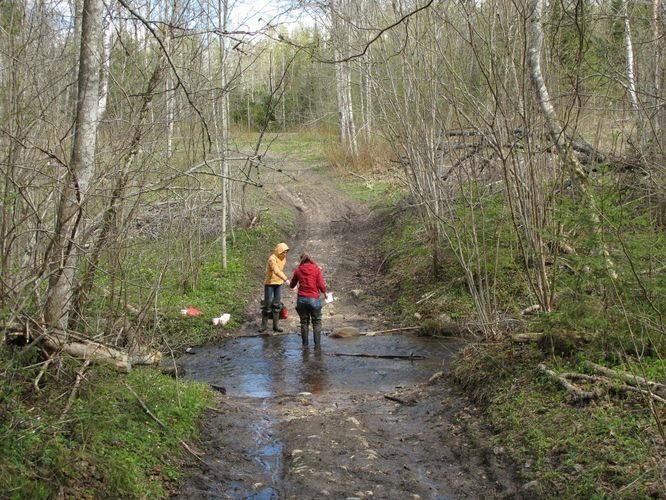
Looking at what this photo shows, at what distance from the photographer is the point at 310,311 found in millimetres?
11977

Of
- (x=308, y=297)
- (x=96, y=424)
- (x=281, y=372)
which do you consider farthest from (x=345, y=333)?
(x=96, y=424)

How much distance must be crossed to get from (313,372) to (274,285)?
10.2 feet

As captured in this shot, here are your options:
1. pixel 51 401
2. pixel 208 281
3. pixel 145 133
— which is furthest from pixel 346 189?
pixel 51 401

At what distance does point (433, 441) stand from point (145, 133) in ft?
15.0

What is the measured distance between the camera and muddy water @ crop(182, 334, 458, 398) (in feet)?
32.0

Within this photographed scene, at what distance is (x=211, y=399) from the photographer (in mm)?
8430

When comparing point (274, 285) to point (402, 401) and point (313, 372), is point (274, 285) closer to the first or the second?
point (313, 372)

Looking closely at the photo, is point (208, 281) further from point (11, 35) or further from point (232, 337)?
→ point (11, 35)

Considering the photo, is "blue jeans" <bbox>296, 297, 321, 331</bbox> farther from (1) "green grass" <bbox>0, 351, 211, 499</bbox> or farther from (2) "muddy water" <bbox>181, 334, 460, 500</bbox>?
(1) "green grass" <bbox>0, 351, 211, 499</bbox>

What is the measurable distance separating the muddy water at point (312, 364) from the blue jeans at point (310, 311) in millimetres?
459

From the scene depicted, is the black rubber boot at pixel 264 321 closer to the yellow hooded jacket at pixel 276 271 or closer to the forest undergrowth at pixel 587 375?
the yellow hooded jacket at pixel 276 271

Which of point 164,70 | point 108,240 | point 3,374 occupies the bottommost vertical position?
point 3,374

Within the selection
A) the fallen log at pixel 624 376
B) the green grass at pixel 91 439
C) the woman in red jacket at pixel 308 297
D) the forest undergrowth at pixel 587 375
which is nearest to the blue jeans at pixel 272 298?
the woman in red jacket at pixel 308 297

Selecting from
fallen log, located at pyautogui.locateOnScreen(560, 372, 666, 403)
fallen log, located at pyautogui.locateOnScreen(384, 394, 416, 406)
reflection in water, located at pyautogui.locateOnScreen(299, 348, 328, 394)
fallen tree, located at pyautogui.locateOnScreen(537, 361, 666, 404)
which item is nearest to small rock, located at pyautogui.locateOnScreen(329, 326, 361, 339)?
reflection in water, located at pyautogui.locateOnScreen(299, 348, 328, 394)
